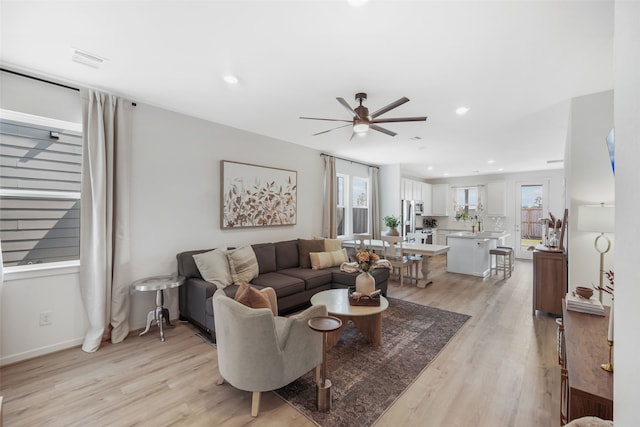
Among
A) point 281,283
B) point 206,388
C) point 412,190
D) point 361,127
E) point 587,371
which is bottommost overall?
point 206,388

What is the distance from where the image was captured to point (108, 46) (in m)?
2.20

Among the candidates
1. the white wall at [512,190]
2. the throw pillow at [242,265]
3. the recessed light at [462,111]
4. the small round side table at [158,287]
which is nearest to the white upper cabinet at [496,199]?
the white wall at [512,190]

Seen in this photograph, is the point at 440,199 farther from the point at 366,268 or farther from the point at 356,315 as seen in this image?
the point at 356,315

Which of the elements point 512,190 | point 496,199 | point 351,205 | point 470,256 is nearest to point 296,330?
point 351,205

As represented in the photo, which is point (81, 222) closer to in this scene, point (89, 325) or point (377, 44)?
point (89, 325)

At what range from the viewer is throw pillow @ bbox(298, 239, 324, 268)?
4578 millimetres

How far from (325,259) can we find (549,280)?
3129 mm

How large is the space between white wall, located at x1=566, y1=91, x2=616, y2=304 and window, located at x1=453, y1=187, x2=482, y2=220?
241 inches

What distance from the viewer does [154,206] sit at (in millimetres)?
3400

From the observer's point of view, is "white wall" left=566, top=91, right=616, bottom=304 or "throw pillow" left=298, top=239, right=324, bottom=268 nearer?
"white wall" left=566, top=91, right=616, bottom=304

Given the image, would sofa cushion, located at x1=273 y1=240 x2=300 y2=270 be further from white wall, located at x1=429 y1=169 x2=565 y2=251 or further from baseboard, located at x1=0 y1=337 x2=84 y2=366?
white wall, located at x1=429 y1=169 x2=565 y2=251

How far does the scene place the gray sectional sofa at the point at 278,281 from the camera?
3164 millimetres

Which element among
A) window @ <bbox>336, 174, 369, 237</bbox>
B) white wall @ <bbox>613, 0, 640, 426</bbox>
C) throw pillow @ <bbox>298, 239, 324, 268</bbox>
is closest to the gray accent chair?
white wall @ <bbox>613, 0, 640, 426</bbox>

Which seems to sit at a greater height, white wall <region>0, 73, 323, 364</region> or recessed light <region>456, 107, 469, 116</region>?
recessed light <region>456, 107, 469, 116</region>
